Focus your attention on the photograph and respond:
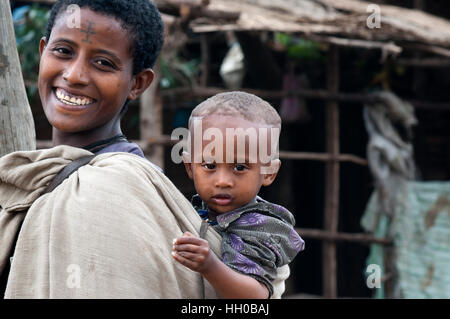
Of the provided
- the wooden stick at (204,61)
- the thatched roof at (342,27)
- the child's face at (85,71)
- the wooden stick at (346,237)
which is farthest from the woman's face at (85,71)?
the wooden stick at (204,61)

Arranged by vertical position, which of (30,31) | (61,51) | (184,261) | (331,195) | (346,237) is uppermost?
(30,31)

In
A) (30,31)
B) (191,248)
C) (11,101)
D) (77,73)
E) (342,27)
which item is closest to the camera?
(191,248)

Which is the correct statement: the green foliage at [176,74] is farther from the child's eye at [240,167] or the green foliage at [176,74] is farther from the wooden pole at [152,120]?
the child's eye at [240,167]

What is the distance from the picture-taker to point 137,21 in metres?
1.84

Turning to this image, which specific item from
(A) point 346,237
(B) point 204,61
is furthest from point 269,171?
(B) point 204,61

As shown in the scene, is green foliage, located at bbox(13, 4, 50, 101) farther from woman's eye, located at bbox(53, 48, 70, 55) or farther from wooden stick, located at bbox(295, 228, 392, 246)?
woman's eye, located at bbox(53, 48, 70, 55)

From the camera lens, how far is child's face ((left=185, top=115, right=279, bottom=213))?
176 cm

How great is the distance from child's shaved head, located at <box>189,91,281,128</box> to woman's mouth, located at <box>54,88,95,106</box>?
30 cm

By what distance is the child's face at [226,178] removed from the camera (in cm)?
176

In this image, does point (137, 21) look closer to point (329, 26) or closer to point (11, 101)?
point (11, 101)

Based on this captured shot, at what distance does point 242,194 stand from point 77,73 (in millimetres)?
545

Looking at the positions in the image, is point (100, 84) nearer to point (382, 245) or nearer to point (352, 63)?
point (382, 245)

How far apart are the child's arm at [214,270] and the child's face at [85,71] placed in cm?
52

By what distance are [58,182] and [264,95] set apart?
15.4ft
